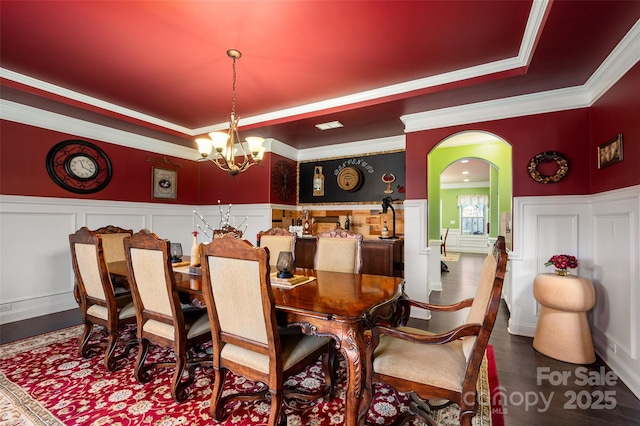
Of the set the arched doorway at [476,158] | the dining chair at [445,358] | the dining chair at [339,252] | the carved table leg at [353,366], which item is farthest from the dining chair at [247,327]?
the arched doorway at [476,158]

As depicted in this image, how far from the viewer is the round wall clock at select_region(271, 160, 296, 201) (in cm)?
486

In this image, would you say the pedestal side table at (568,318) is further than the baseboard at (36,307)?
No

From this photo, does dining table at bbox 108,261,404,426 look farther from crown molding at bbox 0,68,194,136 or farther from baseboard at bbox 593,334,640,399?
crown molding at bbox 0,68,194,136

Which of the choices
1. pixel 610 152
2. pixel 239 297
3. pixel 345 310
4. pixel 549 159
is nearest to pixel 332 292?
pixel 345 310

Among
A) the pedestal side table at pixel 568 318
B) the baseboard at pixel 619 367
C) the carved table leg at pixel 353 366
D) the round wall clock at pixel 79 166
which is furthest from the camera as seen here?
the round wall clock at pixel 79 166

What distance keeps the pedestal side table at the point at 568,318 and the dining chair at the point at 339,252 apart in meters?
1.72

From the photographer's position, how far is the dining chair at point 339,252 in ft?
8.79

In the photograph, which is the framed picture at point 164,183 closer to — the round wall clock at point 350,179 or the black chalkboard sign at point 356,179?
the black chalkboard sign at point 356,179

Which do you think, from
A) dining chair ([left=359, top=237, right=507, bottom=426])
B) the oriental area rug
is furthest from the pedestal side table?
dining chair ([left=359, top=237, right=507, bottom=426])

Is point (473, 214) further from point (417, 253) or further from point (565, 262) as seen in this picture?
point (565, 262)

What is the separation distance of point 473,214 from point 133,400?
38.7 ft

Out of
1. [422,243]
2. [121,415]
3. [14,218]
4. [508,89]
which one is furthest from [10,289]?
[508,89]

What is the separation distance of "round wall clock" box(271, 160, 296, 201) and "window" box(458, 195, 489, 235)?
8.63m

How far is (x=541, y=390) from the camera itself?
2.09 metres
